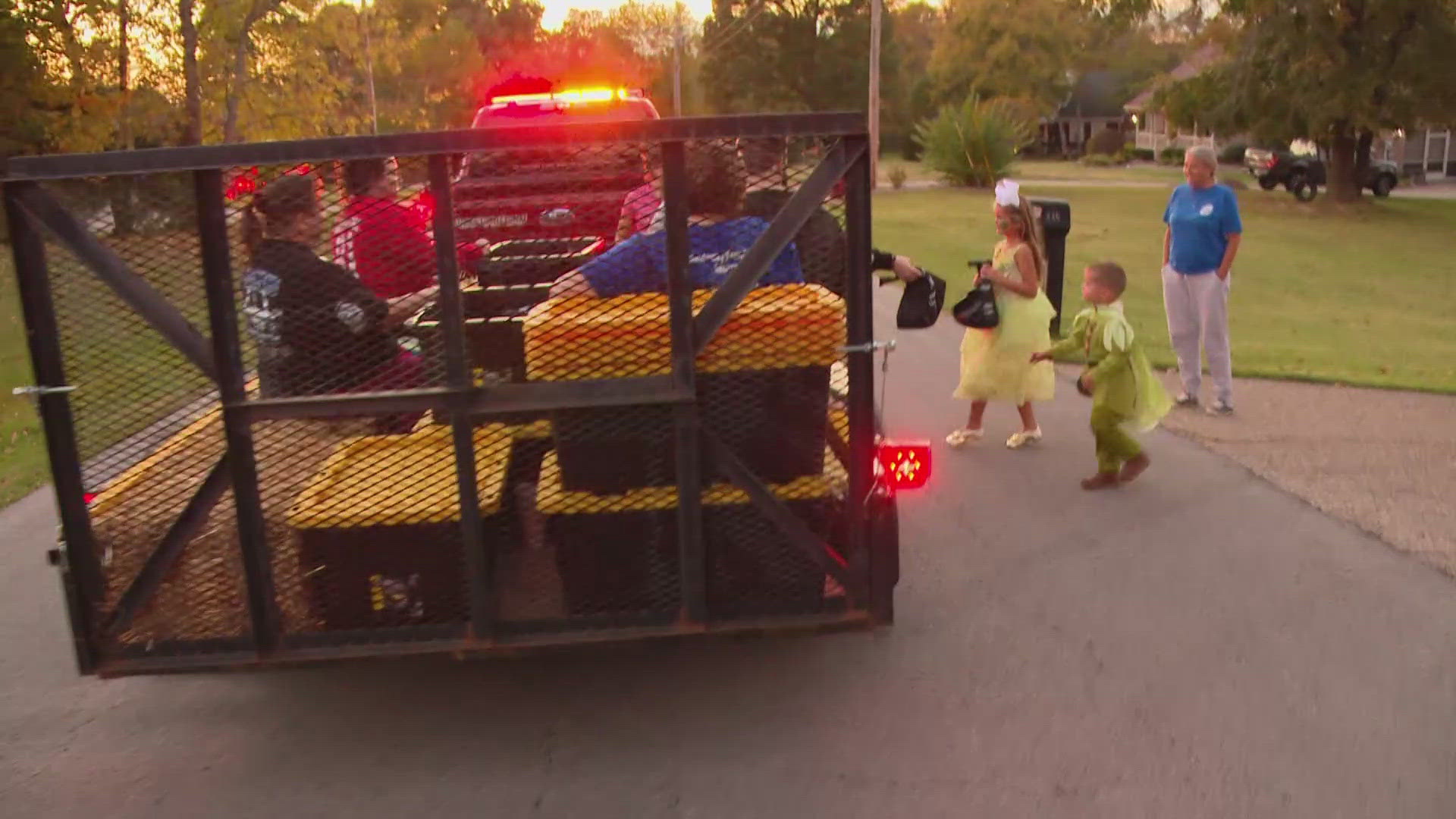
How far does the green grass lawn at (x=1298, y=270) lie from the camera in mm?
10562

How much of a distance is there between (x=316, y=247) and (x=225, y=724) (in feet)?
5.75

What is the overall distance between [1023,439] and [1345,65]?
24.3m

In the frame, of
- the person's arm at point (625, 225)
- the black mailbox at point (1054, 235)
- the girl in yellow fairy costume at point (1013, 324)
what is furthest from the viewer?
the black mailbox at point (1054, 235)

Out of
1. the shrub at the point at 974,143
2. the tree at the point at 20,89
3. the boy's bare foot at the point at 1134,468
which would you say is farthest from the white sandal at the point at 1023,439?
the shrub at the point at 974,143

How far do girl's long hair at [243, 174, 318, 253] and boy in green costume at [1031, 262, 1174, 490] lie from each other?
3.98 metres

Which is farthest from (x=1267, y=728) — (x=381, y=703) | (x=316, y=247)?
(x=316, y=247)

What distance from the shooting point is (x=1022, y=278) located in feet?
22.6

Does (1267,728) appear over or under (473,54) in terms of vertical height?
under

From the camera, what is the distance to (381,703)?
4.39m

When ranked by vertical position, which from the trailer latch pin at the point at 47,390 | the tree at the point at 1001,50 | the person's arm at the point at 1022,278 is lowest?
the person's arm at the point at 1022,278

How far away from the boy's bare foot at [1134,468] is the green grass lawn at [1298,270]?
345 centimetres

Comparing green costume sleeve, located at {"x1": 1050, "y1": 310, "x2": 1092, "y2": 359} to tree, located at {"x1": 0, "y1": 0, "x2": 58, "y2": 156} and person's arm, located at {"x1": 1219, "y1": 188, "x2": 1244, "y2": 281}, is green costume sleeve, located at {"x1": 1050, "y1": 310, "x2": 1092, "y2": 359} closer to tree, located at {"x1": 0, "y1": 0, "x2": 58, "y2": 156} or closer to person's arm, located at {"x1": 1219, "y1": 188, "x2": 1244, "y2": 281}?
person's arm, located at {"x1": 1219, "y1": 188, "x2": 1244, "y2": 281}

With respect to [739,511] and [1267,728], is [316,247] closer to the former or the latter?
[739,511]

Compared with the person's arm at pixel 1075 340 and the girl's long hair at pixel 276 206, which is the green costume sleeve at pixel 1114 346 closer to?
the person's arm at pixel 1075 340
